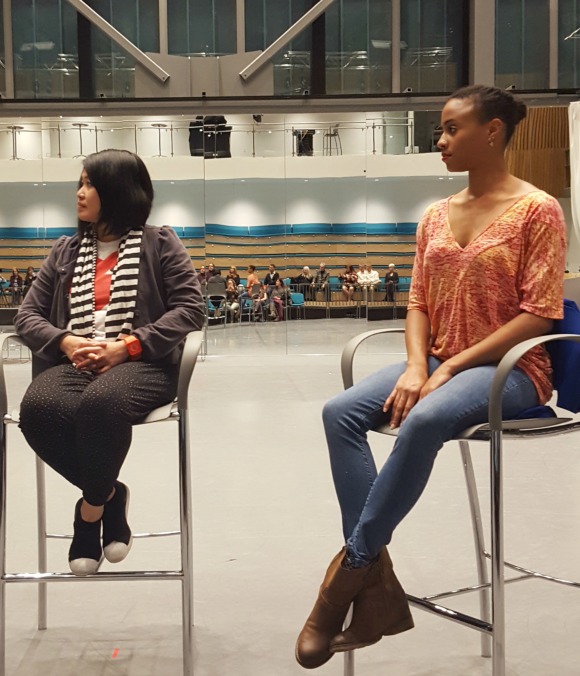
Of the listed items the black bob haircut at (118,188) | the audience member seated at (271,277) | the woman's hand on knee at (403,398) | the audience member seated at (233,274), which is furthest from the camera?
the audience member seated at (271,277)

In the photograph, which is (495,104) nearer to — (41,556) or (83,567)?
(83,567)

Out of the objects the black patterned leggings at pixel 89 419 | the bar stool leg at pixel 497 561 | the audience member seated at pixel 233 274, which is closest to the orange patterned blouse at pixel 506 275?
the bar stool leg at pixel 497 561

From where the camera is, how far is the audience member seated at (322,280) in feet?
33.3

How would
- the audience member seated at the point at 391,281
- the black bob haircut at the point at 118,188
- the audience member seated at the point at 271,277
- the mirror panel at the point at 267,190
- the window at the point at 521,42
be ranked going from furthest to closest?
the window at the point at 521,42 < the audience member seated at the point at 391,281 < the audience member seated at the point at 271,277 < the mirror panel at the point at 267,190 < the black bob haircut at the point at 118,188

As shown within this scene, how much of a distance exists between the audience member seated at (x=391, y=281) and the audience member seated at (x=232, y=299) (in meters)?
1.62

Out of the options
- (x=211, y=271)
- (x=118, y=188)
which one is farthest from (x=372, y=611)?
(x=211, y=271)

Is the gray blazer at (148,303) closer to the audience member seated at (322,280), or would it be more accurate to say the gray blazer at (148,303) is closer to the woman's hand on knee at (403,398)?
the woman's hand on knee at (403,398)

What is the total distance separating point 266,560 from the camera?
313cm

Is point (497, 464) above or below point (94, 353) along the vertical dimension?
below

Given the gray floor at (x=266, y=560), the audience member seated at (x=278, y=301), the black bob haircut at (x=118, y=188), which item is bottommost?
the gray floor at (x=266, y=560)

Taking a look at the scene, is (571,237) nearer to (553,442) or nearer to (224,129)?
(224,129)

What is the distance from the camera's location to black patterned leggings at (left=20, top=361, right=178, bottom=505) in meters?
2.21

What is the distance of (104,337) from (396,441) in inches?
34.4

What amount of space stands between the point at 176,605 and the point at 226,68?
8797mm
